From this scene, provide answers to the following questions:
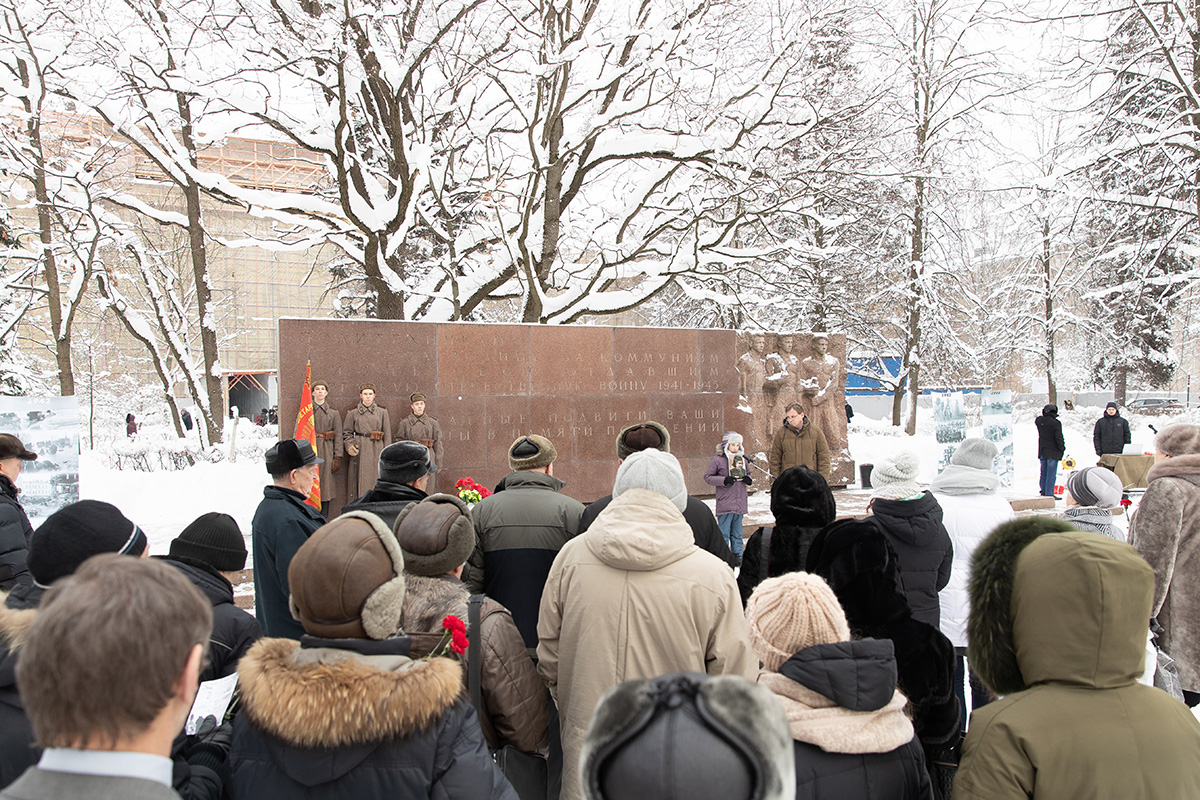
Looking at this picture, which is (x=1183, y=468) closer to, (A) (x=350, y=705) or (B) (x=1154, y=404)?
(A) (x=350, y=705)

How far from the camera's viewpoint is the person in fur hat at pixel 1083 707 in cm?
186

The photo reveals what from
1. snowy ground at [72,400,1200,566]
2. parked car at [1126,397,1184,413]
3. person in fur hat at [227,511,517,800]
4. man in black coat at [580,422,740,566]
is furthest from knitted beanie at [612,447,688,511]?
parked car at [1126,397,1184,413]

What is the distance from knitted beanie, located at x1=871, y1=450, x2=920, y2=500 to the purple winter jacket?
4337mm

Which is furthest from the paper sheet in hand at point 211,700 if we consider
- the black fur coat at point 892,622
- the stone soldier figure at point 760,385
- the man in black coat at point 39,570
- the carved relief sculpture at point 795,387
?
the stone soldier figure at point 760,385

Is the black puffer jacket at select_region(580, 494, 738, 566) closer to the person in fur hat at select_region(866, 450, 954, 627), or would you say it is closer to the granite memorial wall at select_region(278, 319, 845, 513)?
the person in fur hat at select_region(866, 450, 954, 627)

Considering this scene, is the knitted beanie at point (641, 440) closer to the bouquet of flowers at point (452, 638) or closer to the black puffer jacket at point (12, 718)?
the bouquet of flowers at point (452, 638)

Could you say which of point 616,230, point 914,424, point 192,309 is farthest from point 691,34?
point 192,309

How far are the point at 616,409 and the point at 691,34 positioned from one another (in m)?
6.35

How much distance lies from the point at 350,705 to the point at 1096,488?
4475 mm

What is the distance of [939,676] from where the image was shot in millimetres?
2887

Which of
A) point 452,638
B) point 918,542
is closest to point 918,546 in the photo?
point 918,542

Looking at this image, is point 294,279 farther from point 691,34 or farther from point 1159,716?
point 1159,716

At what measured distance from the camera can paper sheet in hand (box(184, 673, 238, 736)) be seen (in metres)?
2.57

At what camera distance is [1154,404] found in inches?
1244
